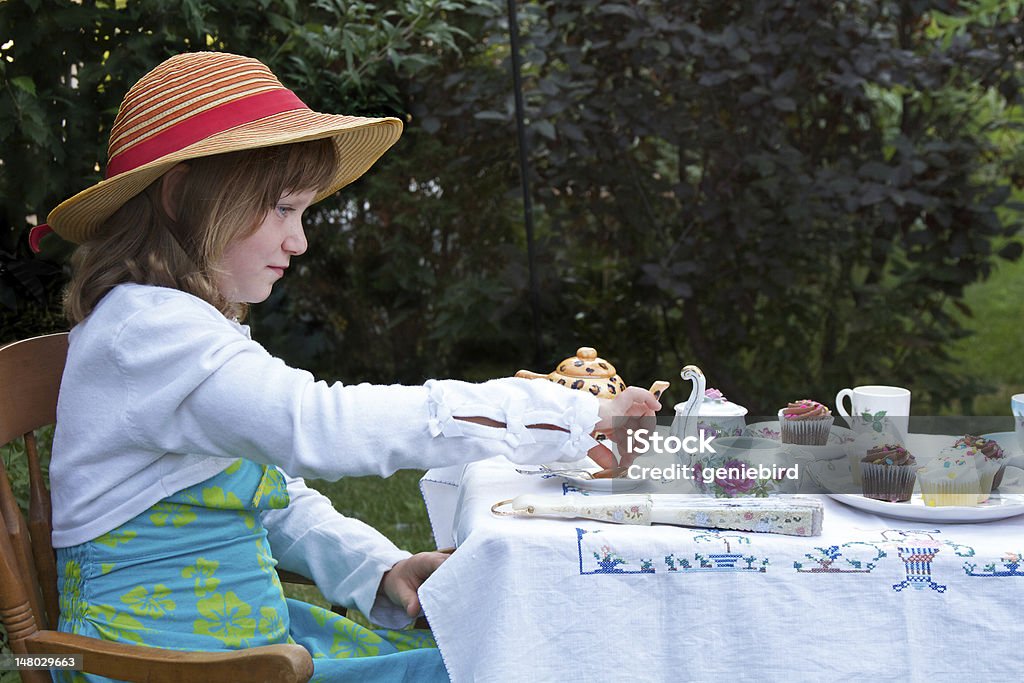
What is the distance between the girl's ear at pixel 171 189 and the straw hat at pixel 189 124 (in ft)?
0.06

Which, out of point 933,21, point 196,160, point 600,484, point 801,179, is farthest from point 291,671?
point 933,21

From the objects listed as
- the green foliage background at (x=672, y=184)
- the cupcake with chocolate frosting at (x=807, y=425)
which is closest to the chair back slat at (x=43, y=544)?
the cupcake with chocolate frosting at (x=807, y=425)

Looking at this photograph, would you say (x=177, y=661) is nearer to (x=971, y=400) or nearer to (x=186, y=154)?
(x=186, y=154)

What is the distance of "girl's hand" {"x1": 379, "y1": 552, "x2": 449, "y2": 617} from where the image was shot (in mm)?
1552

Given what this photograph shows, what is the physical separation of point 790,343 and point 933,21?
135cm

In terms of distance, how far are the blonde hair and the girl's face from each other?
11 mm

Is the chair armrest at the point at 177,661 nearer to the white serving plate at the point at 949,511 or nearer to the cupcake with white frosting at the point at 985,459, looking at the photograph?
the white serving plate at the point at 949,511

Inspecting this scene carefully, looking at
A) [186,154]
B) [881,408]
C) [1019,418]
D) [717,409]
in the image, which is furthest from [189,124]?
[1019,418]

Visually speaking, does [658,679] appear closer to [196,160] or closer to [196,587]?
[196,587]

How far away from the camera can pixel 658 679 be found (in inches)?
47.9

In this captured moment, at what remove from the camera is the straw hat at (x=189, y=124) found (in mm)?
1396

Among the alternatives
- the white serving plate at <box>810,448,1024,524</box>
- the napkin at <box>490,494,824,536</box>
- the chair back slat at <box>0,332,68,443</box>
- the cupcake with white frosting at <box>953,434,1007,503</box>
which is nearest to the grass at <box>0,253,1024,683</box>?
the chair back slat at <box>0,332,68,443</box>

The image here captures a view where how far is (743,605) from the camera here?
1209mm

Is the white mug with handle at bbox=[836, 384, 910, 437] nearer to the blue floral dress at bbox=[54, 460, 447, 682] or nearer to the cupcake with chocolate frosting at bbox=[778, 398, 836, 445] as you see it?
the cupcake with chocolate frosting at bbox=[778, 398, 836, 445]
